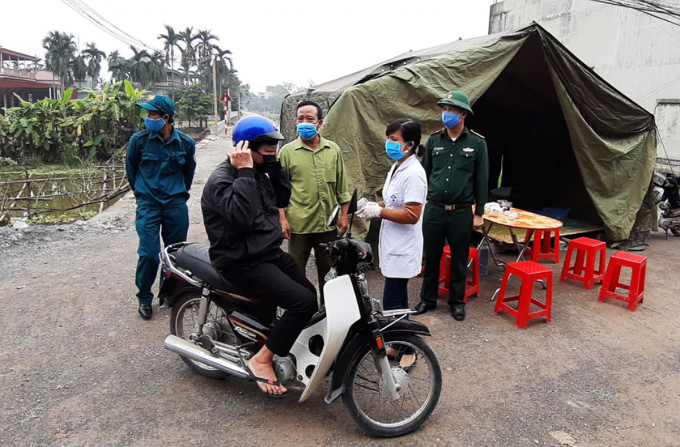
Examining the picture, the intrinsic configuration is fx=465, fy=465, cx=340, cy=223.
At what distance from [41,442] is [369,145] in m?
3.68

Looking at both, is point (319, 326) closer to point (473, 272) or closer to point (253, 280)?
point (253, 280)

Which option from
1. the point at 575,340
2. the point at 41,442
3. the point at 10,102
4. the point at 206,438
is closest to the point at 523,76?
the point at 575,340

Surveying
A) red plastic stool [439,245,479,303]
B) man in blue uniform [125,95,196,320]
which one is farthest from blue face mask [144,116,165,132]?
red plastic stool [439,245,479,303]

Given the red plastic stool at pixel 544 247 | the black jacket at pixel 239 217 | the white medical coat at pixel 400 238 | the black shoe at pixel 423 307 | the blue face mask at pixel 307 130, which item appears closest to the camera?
the black jacket at pixel 239 217

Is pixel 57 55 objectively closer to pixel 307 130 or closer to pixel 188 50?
pixel 188 50

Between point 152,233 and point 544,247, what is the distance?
4.56m

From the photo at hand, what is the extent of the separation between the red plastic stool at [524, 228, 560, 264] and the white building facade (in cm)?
1116

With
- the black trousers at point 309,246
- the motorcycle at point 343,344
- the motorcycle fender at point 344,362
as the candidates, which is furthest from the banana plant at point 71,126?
the motorcycle fender at point 344,362

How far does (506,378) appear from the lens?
3.13 m

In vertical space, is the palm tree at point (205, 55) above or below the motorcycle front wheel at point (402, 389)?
above

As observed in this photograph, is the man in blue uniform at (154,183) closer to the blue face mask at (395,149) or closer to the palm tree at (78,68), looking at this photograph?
the blue face mask at (395,149)

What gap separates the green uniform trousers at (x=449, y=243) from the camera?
3895mm

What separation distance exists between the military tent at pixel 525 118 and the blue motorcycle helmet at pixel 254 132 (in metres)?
2.29

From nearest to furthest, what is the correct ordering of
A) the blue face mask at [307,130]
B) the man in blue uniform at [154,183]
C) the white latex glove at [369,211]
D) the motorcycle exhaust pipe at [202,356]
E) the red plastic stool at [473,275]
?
the motorcycle exhaust pipe at [202,356], the white latex glove at [369,211], the blue face mask at [307,130], the man in blue uniform at [154,183], the red plastic stool at [473,275]
